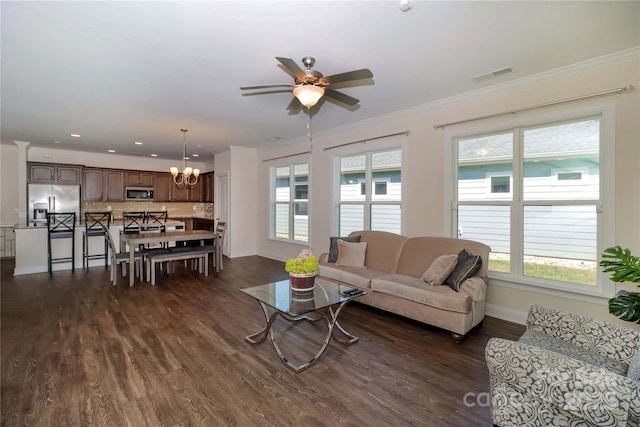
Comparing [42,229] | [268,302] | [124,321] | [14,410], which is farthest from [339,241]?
[42,229]

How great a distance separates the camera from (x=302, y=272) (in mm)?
2736

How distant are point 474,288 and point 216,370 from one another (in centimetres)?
253

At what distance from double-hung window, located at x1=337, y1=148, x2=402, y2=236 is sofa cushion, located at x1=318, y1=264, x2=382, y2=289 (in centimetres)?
109

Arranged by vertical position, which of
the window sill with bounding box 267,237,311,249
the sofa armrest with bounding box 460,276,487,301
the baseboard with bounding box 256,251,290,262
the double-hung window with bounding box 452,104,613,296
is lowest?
the baseboard with bounding box 256,251,290,262

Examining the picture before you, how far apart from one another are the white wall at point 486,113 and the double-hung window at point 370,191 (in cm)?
25

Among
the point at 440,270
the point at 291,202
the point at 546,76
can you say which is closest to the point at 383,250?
the point at 440,270

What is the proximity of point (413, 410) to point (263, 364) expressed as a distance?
4.03 feet

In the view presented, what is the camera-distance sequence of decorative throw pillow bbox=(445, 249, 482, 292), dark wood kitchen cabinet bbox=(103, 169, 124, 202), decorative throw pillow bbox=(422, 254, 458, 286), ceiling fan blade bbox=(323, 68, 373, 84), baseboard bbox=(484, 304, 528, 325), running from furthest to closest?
dark wood kitchen cabinet bbox=(103, 169, 124, 202) < baseboard bbox=(484, 304, 528, 325) < decorative throw pillow bbox=(422, 254, 458, 286) < decorative throw pillow bbox=(445, 249, 482, 292) < ceiling fan blade bbox=(323, 68, 373, 84)

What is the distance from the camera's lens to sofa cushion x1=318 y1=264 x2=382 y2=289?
144 inches

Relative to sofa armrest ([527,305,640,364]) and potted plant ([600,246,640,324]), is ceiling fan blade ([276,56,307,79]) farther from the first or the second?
potted plant ([600,246,640,324])

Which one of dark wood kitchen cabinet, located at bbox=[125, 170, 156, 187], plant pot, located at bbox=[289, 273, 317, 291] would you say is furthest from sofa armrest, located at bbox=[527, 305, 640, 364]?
dark wood kitchen cabinet, located at bbox=[125, 170, 156, 187]

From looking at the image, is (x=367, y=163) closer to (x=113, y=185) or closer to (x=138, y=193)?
(x=138, y=193)

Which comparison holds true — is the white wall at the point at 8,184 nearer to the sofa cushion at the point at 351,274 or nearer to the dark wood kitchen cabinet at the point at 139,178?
the dark wood kitchen cabinet at the point at 139,178

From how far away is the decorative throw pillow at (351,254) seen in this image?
13.9ft
